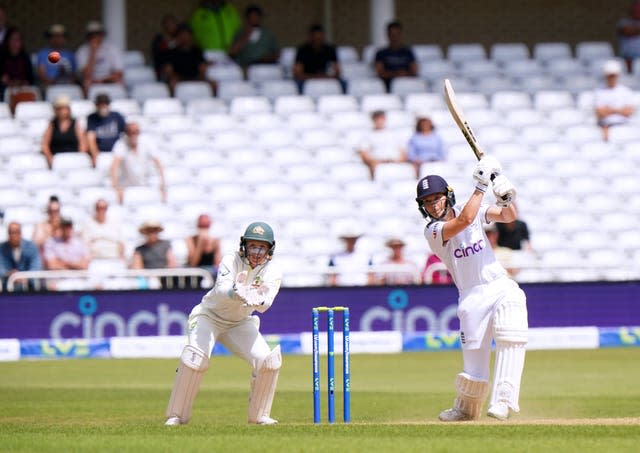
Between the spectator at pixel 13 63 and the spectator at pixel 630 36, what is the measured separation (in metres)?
7.96

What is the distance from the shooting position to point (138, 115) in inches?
693

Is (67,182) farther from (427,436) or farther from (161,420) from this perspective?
(427,436)

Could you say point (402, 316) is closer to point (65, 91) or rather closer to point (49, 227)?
point (49, 227)

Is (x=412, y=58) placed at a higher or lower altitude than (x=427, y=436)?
higher

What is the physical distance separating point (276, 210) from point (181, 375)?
760cm

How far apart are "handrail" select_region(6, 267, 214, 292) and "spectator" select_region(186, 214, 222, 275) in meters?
0.18

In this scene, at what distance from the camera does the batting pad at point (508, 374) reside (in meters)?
8.41

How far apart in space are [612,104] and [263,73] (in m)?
4.46

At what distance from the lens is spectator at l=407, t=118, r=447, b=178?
16.8m

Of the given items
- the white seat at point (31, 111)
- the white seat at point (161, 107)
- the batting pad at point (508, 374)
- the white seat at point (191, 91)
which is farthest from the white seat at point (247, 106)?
the batting pad at point (508, 374)

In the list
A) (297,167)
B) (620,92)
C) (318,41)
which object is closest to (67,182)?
(297,167)

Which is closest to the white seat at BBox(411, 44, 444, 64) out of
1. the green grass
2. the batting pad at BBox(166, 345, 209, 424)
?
the green grass

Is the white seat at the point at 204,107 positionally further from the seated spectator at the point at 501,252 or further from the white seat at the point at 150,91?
the seated spectator at the point at 501,252

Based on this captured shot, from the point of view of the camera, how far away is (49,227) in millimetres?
14953
